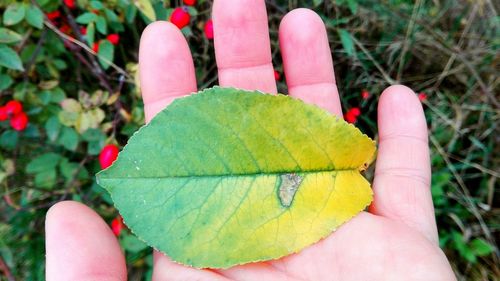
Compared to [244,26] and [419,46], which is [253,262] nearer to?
[244,26]

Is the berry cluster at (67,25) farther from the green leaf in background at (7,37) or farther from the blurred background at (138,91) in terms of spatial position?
the green leaf in background at (7,37)

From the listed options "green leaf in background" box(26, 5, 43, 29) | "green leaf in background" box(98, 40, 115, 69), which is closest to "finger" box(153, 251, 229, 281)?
"green leaf in background" box(98, 40, 115, 69)

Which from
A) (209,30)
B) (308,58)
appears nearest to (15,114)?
(209,30)

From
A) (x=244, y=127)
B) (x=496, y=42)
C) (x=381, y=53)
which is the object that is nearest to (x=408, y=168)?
(x=244, y=127)

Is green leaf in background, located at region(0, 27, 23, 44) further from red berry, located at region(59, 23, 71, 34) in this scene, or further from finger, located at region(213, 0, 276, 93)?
finger, located at region(213, 0, 276, 93)

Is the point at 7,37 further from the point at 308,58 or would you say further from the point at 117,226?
the point at 308,58

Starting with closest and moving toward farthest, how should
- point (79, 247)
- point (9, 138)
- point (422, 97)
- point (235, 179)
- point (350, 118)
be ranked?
point (79, 247)
point (235, 179)
point (9, 138)
point (350, 118)
point (422, 97)
